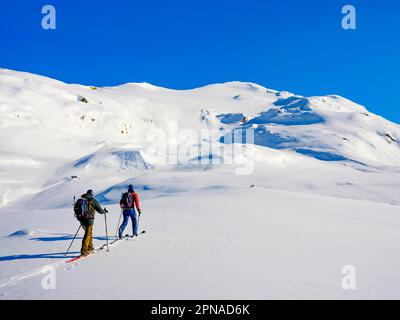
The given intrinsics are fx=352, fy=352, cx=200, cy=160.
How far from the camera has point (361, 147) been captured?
8594 cm

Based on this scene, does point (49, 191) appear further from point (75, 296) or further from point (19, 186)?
point (75, 296)

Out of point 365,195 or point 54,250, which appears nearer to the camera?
point 54,250

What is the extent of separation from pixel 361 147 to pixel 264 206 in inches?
3043

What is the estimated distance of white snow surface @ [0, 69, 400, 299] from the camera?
790cm

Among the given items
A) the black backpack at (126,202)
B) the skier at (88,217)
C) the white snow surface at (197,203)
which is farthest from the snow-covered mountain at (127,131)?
the skier at (88,217)

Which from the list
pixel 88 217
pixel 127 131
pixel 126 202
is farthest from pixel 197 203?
pixel 127 131

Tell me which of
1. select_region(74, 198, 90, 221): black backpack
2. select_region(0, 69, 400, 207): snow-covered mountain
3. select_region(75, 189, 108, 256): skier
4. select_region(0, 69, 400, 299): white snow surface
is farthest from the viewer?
select_region(0, 69, 400, 207): snow-covered mountain

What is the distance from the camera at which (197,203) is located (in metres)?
18.6

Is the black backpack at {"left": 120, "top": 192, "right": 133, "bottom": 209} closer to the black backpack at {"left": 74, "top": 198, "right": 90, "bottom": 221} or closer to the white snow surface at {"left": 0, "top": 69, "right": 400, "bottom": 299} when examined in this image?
the white snow surface at {"left": 0, "top": 69, "right": 400, "bottom": 299}

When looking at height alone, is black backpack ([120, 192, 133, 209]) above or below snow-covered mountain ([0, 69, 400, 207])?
below

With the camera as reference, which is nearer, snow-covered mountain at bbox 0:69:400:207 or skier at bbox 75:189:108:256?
skier at bbox 75:189:108:256

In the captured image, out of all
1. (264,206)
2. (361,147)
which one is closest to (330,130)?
(361,147)

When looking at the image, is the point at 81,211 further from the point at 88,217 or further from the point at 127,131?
the point at 127,131

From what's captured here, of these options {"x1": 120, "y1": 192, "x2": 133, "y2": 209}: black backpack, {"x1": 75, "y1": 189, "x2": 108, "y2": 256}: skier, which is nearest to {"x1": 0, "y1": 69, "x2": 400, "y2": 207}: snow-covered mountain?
{"x1": 120, "y1": 192, "x2": 133, "y2": 209}: black backpack
